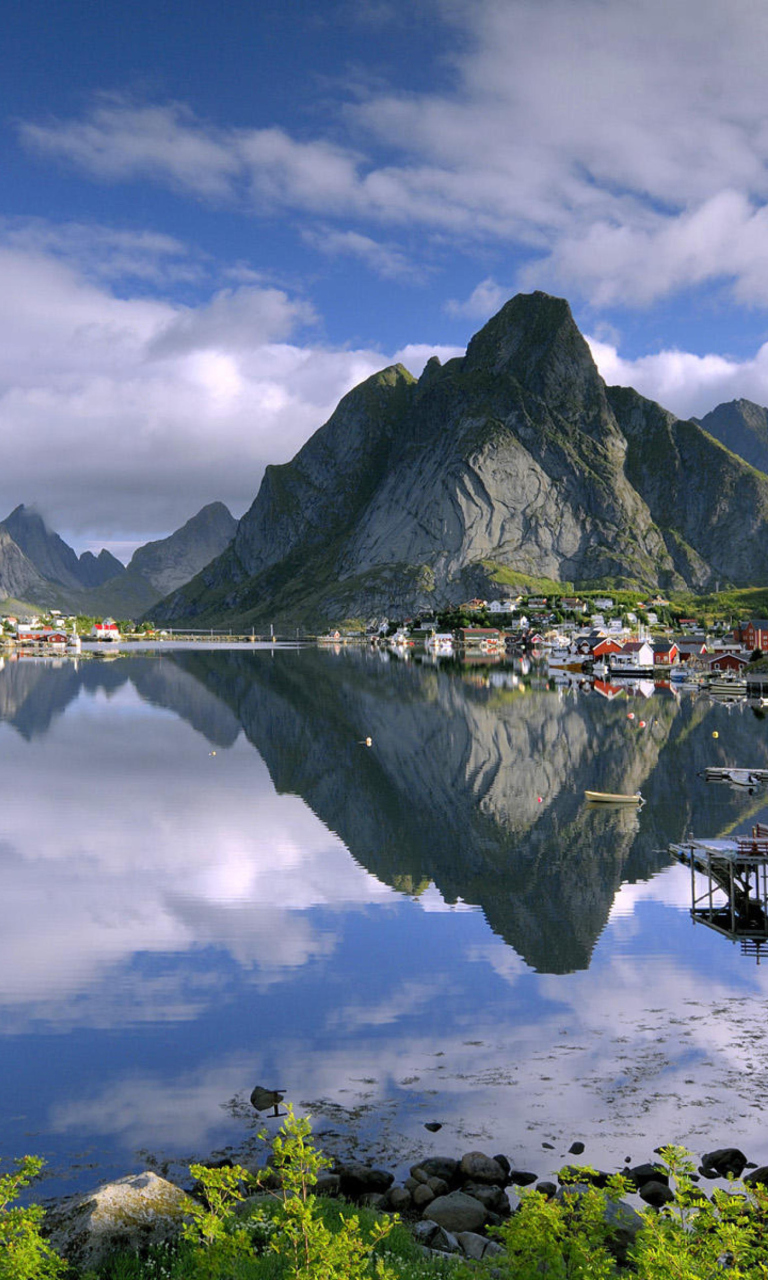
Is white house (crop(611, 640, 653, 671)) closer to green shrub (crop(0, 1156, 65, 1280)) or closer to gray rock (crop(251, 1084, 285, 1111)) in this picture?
gray rock (crop(251, 1084, 285, 1111))

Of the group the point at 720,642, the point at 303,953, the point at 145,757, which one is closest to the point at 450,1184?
the point at 303,953

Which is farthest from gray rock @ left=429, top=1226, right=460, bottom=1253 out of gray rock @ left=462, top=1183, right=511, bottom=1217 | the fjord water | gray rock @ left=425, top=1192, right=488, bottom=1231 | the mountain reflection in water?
the mountain reflection in water

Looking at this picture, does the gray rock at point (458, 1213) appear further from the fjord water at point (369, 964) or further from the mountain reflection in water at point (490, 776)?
the mountain reflection in water at point (490, 776)

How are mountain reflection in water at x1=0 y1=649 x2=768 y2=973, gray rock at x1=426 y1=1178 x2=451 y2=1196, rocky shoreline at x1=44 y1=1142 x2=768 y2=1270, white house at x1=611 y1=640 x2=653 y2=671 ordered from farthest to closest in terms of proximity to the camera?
white house at x1=611 y1=640 x2=653 y2=671
mountain reflection in water at x1=0 y1=649 x2=768 y2=973
gray rock at x1=426 y1=1178 x2=451 y2=1196
rocky shoreline at x1=44 y1=1142 x2=768 y2=1270

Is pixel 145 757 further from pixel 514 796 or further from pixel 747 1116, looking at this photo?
pixel 747 1116

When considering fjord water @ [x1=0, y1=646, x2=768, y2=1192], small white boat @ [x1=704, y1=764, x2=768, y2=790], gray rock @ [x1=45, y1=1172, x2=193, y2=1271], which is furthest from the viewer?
small white boat @ [x1=704, y1=764, x2=768, y2=790]

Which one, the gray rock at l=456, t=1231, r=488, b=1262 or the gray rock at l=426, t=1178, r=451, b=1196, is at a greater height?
the gray rock at l=456, t=1231, r=488, b=1262
